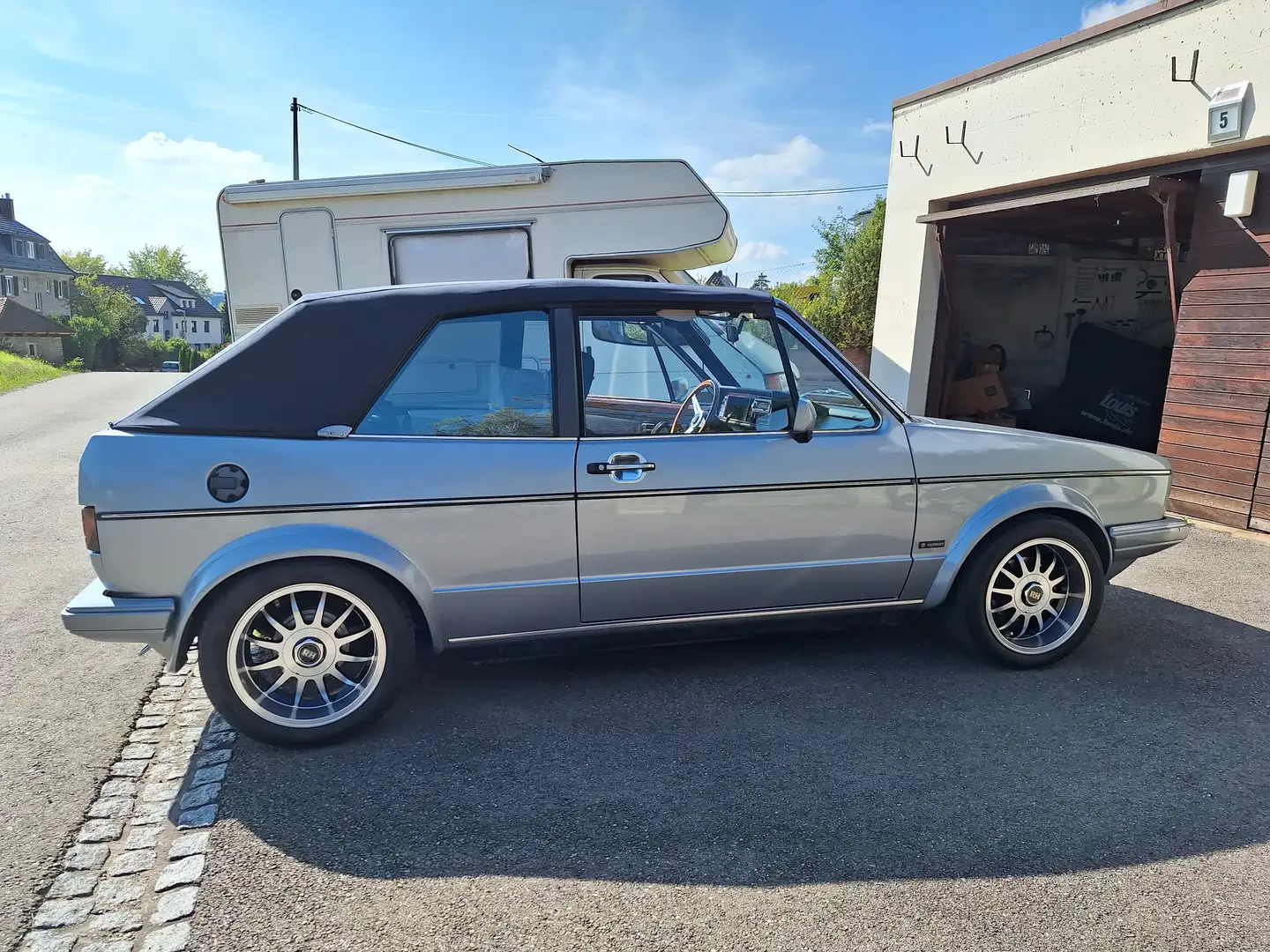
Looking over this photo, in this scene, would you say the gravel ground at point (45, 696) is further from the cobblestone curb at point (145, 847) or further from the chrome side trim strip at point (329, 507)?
the chrome side trim strip at point (329, 507)

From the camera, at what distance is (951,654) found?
409 centimetres

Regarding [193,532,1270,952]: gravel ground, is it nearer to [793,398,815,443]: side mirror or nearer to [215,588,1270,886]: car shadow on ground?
[215,588,1270,886]: car shadow on ground

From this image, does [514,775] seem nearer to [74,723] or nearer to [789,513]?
[789,513]

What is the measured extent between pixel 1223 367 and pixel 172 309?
319ft

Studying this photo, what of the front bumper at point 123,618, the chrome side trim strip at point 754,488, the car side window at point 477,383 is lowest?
the front bumper at point 123,618

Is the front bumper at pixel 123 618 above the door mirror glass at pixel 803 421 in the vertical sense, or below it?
below

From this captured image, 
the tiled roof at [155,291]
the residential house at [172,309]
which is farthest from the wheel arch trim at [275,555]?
the residential house at [172,309]

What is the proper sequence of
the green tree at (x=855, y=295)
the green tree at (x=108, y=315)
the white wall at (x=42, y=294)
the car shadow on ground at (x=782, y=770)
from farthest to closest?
the green tree at (x=108, y=315), the white wall at (x=42, y=294), the green tree at (x=855, y=295), the car shadow on ground at (x=782, y=770)

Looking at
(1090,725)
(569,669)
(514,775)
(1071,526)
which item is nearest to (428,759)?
(514,775)

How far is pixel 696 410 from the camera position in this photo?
3711 mm

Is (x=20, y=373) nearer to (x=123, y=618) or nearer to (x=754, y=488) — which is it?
(x=123, y=618)

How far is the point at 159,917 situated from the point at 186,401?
1.78m

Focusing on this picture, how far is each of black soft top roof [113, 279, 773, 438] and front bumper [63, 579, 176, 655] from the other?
2.14ft

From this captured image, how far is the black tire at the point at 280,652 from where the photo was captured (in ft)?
10.1
